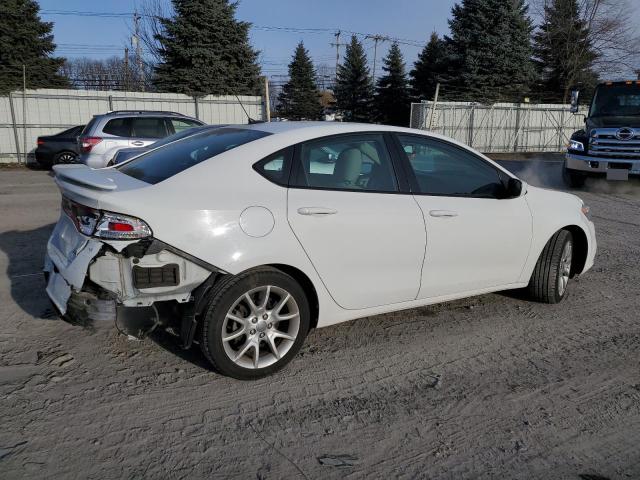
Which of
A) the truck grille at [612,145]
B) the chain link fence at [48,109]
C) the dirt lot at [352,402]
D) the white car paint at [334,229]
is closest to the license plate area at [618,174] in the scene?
the truck grille at [612,145]

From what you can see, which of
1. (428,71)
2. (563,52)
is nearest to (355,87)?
(428,71)

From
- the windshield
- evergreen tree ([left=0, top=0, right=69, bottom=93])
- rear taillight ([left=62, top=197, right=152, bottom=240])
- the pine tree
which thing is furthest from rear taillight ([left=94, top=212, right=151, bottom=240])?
the pine tree

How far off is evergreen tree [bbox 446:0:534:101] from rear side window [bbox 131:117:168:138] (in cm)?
2287

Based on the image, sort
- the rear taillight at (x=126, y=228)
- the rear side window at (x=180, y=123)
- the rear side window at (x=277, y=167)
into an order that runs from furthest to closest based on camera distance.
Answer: the rear side window at (x=180, y=123), the rear side window at (x=277, y=167), the rear taillight at (x=126, y=228)

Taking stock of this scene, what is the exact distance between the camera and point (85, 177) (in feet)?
11.8

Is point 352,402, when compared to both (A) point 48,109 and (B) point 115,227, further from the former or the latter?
(A) point 48,109

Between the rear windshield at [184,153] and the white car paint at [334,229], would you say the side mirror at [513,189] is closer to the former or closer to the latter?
the white car paint at [334,229]

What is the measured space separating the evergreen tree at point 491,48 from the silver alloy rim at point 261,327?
29928 mm

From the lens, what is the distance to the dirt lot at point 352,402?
2.73 metres

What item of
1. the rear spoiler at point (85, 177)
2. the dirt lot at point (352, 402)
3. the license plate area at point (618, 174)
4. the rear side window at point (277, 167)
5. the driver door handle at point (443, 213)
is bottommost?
the dirt lot at point (352, 402)

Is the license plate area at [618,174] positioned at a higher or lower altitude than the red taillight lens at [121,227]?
lower

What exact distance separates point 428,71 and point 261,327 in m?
35.4

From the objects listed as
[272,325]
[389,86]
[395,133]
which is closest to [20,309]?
[272,325]

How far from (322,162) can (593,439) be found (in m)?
2.33
